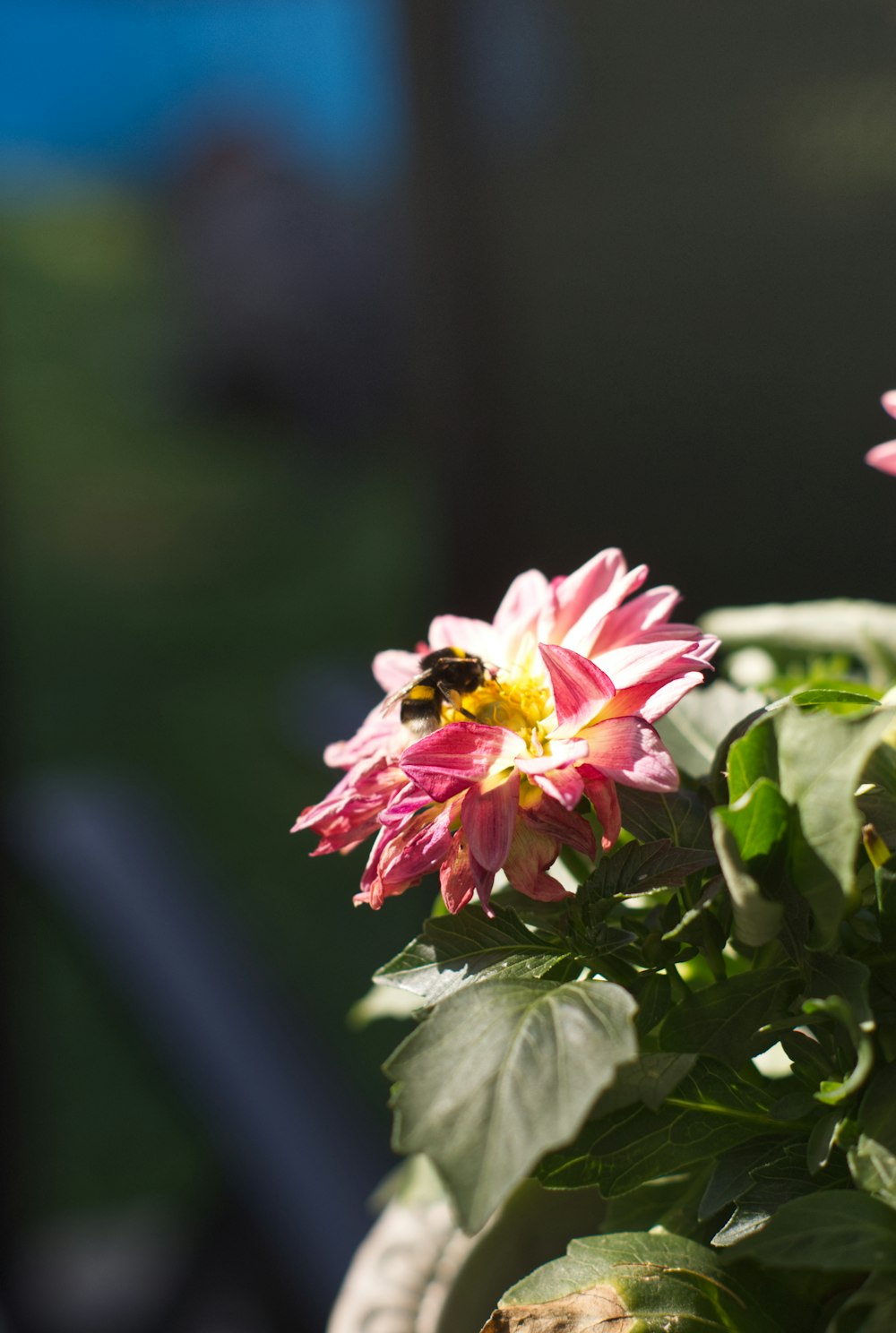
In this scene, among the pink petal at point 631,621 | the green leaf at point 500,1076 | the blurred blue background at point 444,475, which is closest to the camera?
the green leaf at point 500,1076

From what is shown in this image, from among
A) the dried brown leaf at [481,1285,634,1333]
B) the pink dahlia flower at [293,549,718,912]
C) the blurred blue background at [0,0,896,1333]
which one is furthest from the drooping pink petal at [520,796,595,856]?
the blurred blue background at [0,0,896,1333]

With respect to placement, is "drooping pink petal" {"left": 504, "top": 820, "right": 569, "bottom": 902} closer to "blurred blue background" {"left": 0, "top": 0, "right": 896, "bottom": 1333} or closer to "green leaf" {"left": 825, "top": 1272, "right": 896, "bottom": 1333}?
"green leaf" {"left": 825, "top": 1272, "right": 896, "bottom": 1333}

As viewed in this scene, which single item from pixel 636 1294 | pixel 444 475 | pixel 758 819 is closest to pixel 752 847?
pixel 758 819

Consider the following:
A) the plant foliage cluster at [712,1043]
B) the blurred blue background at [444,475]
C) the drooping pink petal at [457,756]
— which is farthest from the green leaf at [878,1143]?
the blurred blue background at [444,475]

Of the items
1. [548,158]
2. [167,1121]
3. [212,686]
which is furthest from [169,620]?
[548,158]

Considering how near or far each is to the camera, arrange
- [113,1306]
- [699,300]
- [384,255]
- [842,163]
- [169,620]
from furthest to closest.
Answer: [169,620] → [384,255] → [113,1306] → [699,300] → [842,163]

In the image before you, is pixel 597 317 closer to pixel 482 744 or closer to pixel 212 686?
pixel 482 744

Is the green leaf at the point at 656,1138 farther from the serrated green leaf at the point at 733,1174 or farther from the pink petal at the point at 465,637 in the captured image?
the pink petal at the point at 465,637
